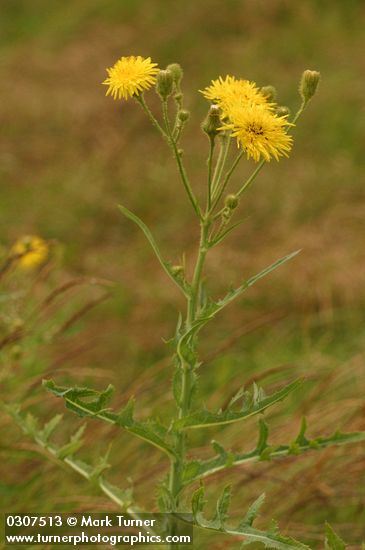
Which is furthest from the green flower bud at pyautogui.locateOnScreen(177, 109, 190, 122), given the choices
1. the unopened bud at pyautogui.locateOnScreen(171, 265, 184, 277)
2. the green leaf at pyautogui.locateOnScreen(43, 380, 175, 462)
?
the green leaf at pyautogui.locateOnScreen(43, 380, 175, 462)

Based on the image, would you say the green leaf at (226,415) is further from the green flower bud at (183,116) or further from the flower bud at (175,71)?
the flower bud at (175,71)

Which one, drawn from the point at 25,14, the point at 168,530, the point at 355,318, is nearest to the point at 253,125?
the point at 168,530

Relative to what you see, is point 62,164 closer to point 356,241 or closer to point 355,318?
point 356,241

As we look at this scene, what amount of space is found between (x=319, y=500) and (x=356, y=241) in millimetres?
2538

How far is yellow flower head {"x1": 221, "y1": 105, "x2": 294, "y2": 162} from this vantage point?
1.39 meters

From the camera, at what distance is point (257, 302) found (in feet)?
13.8

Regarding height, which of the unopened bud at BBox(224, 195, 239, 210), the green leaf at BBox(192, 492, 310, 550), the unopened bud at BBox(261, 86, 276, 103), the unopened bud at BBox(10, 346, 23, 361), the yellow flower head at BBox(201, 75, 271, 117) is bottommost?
the green leaf at BBox(192, 492, 310, 550)

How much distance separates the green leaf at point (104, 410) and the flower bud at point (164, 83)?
0.59m

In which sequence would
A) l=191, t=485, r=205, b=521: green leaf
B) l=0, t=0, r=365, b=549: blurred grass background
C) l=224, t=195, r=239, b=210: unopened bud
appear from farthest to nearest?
l=0, t=0, r=365, b=549: blurred grass background, l=224, t=195, r=239, b=210: unopened bud, l=191, t=485, r=205, b=521: green leaf

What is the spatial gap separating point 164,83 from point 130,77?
0.22 feet

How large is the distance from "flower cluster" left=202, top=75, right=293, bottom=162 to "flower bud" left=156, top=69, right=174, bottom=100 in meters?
0.08

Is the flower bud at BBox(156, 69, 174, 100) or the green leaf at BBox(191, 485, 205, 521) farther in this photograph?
the flower bud at BBox(156, 69, 174, 100)

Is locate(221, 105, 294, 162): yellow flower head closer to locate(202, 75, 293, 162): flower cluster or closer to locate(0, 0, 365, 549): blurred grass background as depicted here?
locate(202, 75, 293, 162): flower cluster

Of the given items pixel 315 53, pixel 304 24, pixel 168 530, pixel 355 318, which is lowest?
pixel 168 530
